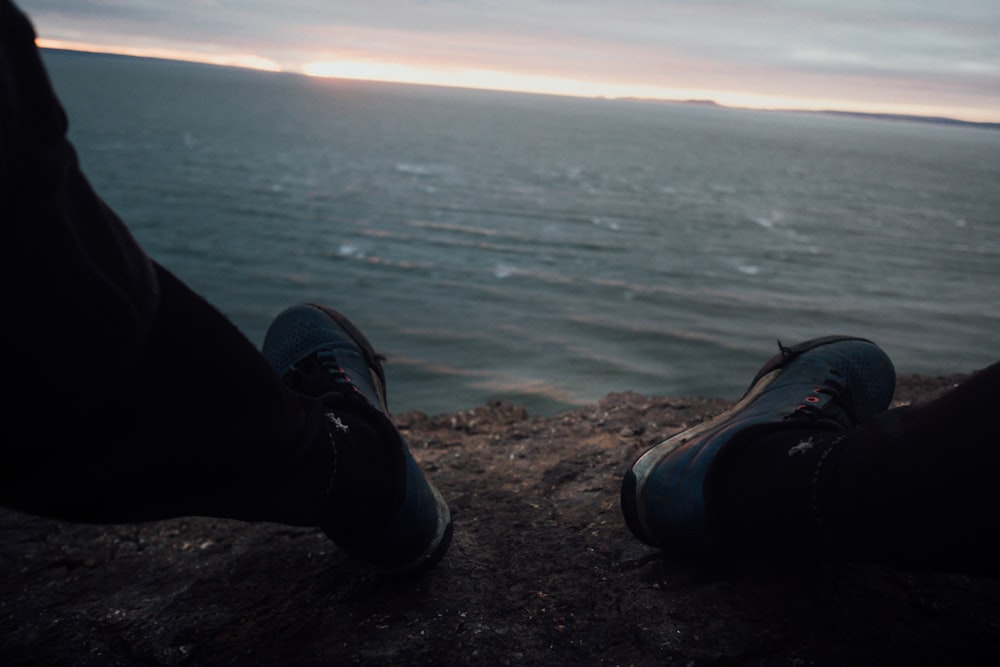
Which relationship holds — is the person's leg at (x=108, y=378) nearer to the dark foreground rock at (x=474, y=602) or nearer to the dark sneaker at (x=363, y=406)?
the dark sneaker at (x=363, y=406)

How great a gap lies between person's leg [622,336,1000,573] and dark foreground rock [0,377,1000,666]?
6.4 inches

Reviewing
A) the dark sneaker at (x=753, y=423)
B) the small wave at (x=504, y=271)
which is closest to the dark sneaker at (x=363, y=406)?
the dark sneaker at (x=753, y=423)

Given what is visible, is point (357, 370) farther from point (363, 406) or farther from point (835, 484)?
point (835, 484)

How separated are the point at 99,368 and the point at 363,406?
2.63ft

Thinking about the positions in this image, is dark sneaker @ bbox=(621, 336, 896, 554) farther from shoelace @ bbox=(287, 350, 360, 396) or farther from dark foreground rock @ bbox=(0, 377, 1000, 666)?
shoelace @ bbox=(287, 350, 360, 396)

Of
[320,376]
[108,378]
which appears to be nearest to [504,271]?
[320,376]

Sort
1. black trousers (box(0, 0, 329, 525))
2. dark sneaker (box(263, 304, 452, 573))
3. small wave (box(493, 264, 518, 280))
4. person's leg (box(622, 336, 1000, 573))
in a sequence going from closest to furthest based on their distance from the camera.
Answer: black trousers (box(0, 0, 329, 525))
person's leg (box(622, 336, 1000, 573))
dark sneaker (box(263, 304, 452, 573))
small wave (box(493, 264, 518, 280))

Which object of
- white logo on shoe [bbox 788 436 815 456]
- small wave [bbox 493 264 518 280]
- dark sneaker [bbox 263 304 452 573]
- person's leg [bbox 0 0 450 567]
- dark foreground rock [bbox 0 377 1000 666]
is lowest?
small wave [bbox 493 264 518 280]

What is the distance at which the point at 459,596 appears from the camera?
171cm

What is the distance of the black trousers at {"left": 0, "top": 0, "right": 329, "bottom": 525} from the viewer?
2.63 ft

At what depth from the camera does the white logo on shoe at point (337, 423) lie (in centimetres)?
147

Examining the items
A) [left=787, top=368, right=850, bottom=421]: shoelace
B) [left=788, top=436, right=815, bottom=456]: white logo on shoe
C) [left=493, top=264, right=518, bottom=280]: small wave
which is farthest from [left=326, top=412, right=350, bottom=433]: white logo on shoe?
[left=493, top=264, right=518, bottom=280]: small wave

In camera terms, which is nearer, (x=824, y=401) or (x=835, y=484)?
(x=835, y=484)

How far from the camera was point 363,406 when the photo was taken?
5.43ft
